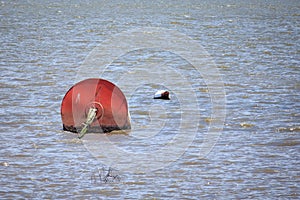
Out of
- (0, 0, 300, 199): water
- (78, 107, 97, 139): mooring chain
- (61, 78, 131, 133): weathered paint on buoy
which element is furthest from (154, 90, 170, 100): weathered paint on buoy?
(78, 107, 97, 139): mooring chain

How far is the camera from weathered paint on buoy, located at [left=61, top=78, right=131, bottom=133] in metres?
12.2

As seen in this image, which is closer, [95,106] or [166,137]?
[95,106]

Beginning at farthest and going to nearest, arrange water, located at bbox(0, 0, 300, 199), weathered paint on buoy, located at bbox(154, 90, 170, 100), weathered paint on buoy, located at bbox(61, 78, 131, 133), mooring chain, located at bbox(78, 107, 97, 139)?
1. weathered paint on buoy, located at bbox(154, 90, 170, 100)
2. weathered paint on buoy, located at bbox(61, 78, 131, 133)
3. mooring chain, located at bbox(78, 107, 97, 139)
4. water, located at bbox(0, 0, 300, 199)

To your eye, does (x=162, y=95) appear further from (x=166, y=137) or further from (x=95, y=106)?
(x=95, y=106)

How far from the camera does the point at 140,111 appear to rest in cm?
1469

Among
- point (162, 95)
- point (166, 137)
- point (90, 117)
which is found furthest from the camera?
point (162, 95)

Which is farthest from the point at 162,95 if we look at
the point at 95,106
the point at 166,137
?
the point at 95,106

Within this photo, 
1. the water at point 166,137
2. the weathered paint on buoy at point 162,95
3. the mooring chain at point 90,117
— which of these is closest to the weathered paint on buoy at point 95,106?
the mooring chain at point 90,117

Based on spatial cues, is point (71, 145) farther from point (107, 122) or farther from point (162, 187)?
point (162, 187)

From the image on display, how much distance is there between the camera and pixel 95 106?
12.2m

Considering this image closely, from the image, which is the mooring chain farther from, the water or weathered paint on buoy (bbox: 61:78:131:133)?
the water

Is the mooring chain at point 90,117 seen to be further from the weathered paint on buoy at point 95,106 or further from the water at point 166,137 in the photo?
the water at point 166,137

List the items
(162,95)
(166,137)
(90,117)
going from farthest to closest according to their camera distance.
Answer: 1. (162,95)
2. (166,137)
3. (90,117)

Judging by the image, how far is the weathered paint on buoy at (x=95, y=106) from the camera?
12.2 metres
